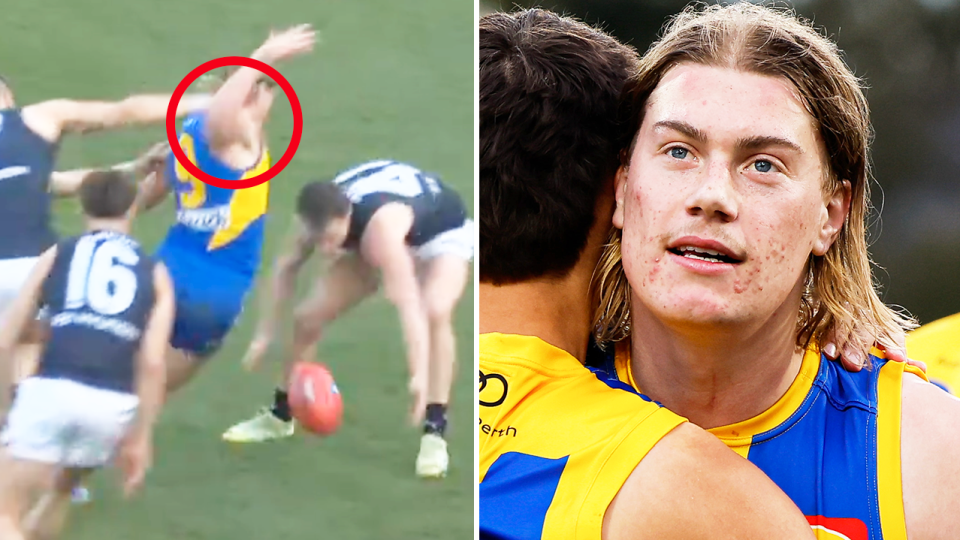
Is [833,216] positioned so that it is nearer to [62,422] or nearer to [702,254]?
[702,254]

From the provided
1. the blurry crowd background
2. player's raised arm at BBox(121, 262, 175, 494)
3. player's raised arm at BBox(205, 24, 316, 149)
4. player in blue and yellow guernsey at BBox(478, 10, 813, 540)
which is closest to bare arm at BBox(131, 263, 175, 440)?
player's raised arm at BBox(121, 262, 175, 494)

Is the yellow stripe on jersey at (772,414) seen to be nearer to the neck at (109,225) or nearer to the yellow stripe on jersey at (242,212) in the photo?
the yellow stripe on jersey at (242,212)

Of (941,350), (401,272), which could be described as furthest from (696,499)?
(401,272)

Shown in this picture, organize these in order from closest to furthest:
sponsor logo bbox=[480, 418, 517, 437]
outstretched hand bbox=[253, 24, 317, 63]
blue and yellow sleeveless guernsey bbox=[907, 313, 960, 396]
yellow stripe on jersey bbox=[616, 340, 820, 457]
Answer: sponsor logo bbox=[480, 418, 517, 437]
yellow stripe on jersey bbox=[616, 340, 820, 457]
blue and yellow sleeveless guernsey bbox=[907, 313, 960, 396]
outstretched hand bbox=[253, 24, 317, 63]

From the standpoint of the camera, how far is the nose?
32.3 inches

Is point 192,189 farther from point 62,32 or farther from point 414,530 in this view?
point 414,530

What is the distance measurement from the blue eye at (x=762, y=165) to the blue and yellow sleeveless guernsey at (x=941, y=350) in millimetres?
748

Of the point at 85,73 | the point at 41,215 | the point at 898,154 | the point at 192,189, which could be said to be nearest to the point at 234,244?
the point at 192,189

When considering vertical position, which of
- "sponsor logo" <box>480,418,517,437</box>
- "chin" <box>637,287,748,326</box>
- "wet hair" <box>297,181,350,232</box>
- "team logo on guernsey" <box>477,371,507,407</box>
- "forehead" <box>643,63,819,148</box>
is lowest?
"wet hair" <box>297,181,350,232</box>

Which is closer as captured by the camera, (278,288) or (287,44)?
(278,288)

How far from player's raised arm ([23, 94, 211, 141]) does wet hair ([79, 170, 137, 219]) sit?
0.51ft

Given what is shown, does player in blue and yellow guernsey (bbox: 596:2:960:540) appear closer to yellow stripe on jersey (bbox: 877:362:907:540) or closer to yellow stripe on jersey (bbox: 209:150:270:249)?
yellow stripe on jersey (bbox: 877:362:907:540)

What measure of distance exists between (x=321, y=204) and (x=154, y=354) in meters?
0.60

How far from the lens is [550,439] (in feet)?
→ 2.52
